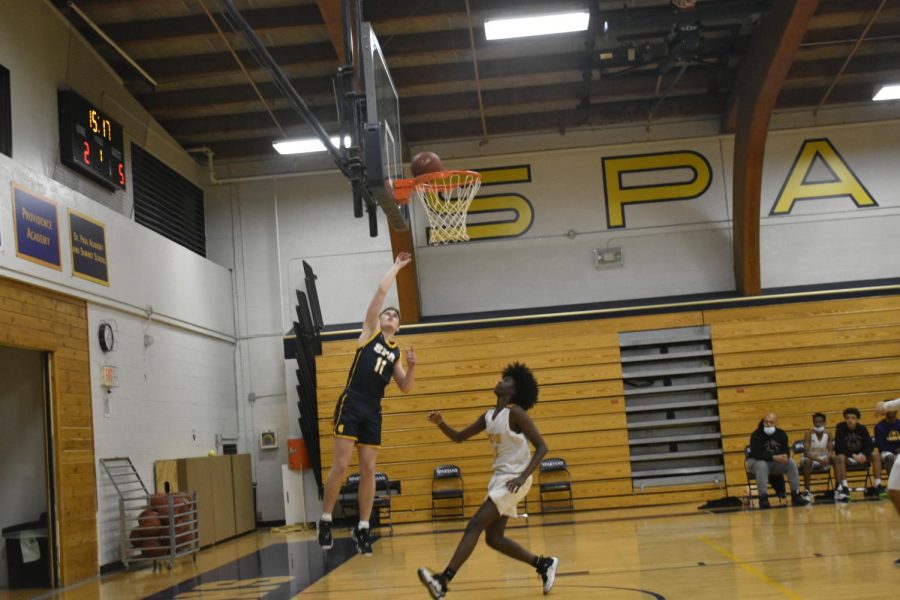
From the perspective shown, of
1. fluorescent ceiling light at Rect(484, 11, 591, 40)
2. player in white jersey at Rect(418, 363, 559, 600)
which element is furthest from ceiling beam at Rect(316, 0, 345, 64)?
player in white jersey at Rect(418, 363, 559, 600)

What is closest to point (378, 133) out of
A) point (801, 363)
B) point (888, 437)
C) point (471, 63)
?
point (471, 63)

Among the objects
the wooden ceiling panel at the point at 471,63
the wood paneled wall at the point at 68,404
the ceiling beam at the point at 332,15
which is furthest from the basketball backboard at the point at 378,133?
the wood paneled wall at the point at 68,404

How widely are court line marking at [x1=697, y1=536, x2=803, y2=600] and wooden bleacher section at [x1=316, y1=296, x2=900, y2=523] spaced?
5.71 m

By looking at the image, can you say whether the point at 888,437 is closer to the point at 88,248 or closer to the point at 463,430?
the point at 463,430

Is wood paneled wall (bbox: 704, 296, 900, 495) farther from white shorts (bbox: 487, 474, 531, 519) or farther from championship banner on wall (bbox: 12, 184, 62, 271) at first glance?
championship banner on wall (bbox: 12, 184, 62, 271)

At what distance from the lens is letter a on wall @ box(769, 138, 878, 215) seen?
16.5 meters

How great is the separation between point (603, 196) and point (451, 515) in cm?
598

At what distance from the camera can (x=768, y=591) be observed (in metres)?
6.20

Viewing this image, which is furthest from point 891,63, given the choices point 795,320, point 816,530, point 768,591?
point 768,591

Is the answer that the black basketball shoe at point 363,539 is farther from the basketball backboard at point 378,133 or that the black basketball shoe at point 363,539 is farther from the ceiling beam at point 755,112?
the ceiling beam at point 755,112

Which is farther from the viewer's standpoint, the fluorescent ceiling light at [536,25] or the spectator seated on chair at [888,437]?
the spectator seated on chair at [888,437]

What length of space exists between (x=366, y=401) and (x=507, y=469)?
4.41ft

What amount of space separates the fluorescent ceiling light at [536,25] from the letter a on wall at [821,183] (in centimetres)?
566

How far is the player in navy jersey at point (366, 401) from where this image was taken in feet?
24.1
